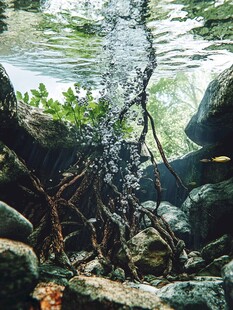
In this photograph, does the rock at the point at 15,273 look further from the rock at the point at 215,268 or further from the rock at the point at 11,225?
the rock at the point at 215,268

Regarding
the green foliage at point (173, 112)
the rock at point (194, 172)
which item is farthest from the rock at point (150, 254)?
the green foliage at point (173, 112)

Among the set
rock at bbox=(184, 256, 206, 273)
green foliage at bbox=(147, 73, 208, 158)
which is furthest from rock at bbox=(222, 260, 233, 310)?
green foliage at bbox=(147, 73, 208, 158)

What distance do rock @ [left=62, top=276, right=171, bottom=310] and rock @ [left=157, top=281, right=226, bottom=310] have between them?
54 centimetres

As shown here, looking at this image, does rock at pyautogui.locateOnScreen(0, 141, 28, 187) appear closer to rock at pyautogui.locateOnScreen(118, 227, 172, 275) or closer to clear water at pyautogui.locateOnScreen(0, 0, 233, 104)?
rock at pyautogui.locateOnScreen(118, 227, 172, 275)

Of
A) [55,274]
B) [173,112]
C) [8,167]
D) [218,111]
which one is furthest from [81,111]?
[173,112]

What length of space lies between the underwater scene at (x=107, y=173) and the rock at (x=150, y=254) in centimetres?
2

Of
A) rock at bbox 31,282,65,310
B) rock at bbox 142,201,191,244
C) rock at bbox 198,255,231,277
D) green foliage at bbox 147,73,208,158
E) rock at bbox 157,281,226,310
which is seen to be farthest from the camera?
green foliage at bbox 147,73,208,158

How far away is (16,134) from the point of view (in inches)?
235

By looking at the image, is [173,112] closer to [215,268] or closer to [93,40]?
[93,40]

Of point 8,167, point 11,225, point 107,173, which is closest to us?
point 11,225

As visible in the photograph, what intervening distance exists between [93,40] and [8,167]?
6.20 metres

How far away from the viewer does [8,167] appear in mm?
5113

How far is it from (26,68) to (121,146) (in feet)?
26.1

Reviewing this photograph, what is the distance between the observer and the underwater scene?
10.6 feet
